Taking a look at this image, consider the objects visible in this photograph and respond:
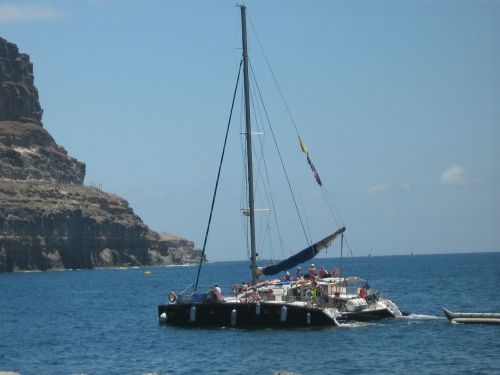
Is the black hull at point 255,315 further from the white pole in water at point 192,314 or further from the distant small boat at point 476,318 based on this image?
the distant small boat at point 476,318

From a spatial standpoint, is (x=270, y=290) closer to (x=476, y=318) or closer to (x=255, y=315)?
(x=255, y=315)

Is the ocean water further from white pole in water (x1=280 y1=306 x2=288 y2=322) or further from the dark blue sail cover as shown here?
the dark blue sail cover

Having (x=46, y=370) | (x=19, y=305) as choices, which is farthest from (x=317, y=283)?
(x=19, y=305)

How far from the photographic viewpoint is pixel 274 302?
4509 centimetres

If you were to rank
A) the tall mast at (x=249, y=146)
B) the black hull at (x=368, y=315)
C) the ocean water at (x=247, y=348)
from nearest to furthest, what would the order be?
the ocean water at (x=247, y=348)
the tall mast at (x=249, y=146)
the black hull at (x=368, y=315)

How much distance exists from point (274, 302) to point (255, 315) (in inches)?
40.3

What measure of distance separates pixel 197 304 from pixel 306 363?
12.2 m

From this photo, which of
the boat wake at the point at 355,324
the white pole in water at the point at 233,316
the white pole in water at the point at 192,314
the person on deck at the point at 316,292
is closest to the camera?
the person on deck at the point at 316,292

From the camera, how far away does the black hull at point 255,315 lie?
147ft

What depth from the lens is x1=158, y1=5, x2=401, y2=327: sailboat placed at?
44875mm

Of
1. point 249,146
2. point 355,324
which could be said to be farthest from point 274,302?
point 249,146

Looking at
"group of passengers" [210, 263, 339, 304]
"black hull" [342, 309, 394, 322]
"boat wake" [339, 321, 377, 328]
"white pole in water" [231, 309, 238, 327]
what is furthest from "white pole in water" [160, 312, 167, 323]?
"boat wake" [339, 321, 377, 328]

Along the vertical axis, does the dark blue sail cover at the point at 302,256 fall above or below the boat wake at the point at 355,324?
above

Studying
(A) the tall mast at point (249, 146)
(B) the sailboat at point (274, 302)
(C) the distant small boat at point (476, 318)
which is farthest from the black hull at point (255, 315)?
(C) the distant small boat at point (476, 318)
